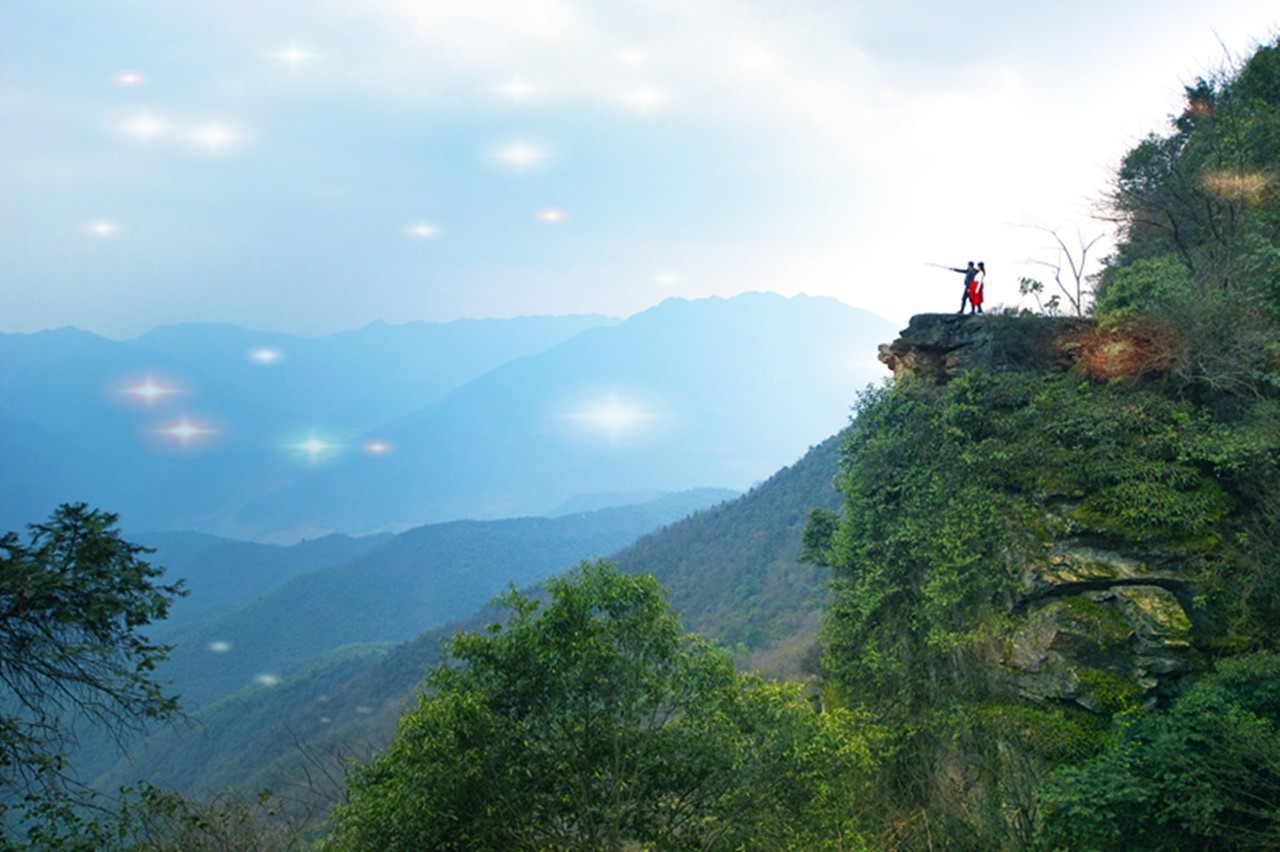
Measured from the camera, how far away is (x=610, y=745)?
902 cm

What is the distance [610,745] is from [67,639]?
6.98 m

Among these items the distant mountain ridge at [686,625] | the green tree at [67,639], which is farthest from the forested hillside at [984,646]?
the distant mountain ridge at [686,625]

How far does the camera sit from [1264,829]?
8.43 m

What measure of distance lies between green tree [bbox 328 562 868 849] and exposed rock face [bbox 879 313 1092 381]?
10562 mm

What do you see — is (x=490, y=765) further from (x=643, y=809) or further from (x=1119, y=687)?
(x=1119, y=687)

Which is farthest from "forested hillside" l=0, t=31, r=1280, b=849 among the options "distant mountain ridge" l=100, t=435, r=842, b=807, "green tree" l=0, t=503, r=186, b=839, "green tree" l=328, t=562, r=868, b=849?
"distant mountain ridge" l=100, t=435, r=842, b=807

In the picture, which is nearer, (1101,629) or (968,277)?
(1101,629)

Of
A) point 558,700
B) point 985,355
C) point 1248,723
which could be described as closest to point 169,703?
point 558,700

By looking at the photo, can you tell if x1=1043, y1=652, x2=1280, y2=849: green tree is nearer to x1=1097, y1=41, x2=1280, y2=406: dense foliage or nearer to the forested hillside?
the forested hillside

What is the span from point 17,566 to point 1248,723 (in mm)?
15418

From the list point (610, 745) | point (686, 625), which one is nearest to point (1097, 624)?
point (610, 745)

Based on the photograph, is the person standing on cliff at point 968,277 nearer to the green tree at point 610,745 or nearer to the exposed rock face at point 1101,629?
the exposed rock face at point 1101,629

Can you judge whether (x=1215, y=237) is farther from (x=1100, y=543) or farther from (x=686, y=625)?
(x=686, y=625)

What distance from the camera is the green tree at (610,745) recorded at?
326 inches
